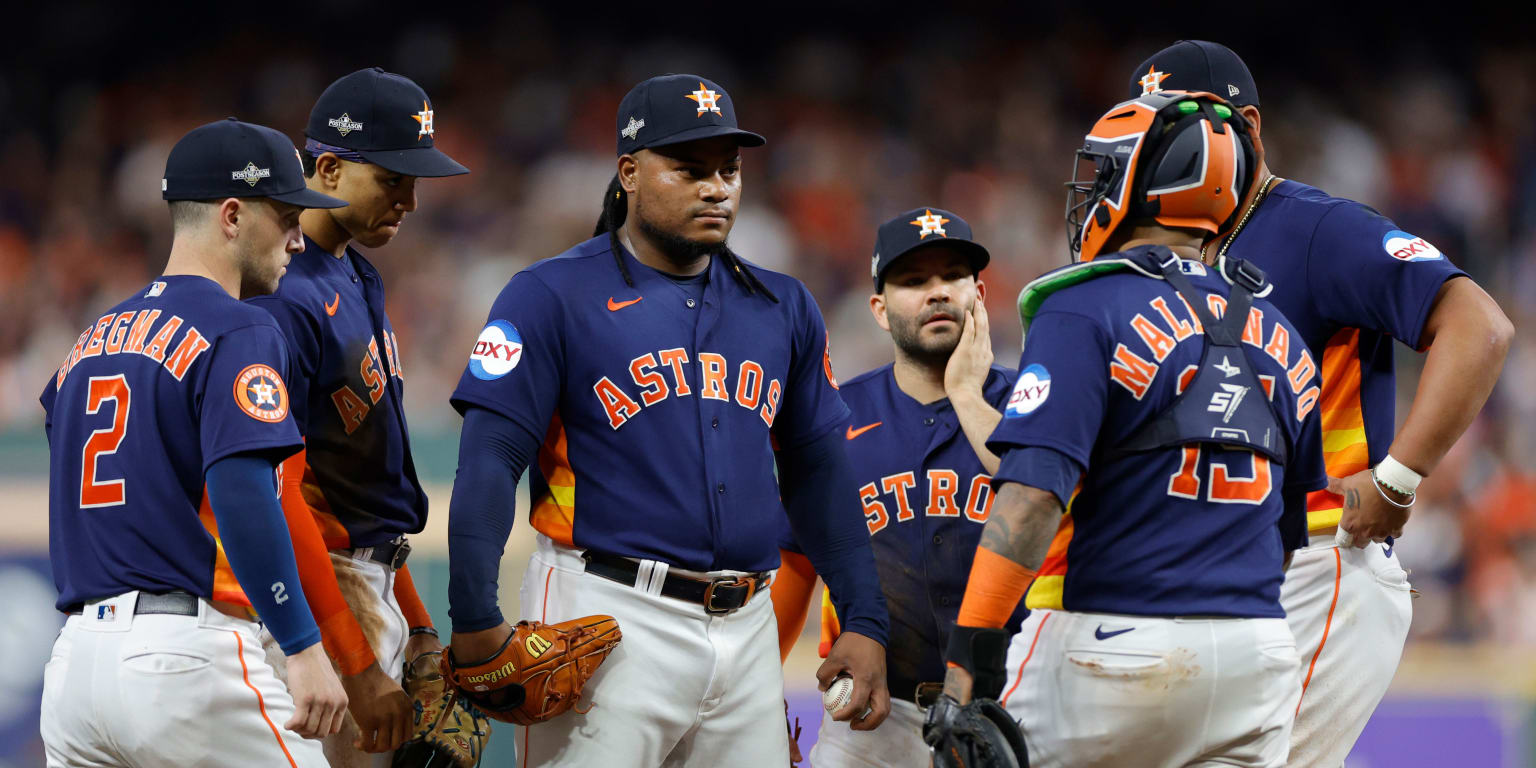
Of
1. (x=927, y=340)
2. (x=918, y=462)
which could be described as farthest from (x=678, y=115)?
(x=918, y=462)

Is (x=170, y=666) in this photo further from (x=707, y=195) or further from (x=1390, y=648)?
(x=1390, y=648)

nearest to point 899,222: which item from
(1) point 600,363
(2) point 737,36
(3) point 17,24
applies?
(1) point 600,363

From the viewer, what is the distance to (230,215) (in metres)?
3.47

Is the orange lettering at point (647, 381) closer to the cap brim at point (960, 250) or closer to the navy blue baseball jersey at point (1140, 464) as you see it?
the navy blue baseball jersey at point (1140, 464)

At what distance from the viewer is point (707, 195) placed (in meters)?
3.69

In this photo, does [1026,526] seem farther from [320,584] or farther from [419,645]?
[419,645]

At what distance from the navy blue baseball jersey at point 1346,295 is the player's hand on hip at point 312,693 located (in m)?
2.50

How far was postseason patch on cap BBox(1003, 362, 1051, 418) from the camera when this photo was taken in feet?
9.90

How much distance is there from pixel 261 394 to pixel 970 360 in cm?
→ 205

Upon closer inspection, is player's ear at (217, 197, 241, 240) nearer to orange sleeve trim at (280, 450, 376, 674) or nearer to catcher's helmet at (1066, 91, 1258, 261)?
orange sleeve trim at (280, 450, 376, 674)

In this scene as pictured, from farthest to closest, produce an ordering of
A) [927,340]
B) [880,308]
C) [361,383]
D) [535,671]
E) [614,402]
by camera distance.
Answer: [880,308] < [927,340] < [361,383] < [614,402] < [535,671]

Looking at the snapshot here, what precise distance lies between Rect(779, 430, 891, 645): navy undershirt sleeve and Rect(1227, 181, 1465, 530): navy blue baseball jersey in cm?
118

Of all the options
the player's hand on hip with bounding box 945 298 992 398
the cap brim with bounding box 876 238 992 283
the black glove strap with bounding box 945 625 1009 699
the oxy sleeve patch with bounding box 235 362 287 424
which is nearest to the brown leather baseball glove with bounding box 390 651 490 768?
the oxy sleeve patch with bounding box 235 362 287 424

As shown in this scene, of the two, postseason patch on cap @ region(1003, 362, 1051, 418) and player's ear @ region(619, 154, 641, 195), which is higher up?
player's ear @ region(619, 154, 641, 195)
